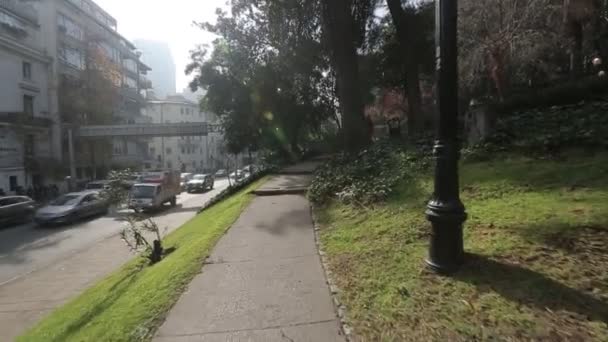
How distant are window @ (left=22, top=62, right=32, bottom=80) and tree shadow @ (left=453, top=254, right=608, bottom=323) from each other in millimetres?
39935

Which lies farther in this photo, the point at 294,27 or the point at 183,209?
the point at 183,209

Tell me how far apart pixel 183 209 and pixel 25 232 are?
768 centimetres

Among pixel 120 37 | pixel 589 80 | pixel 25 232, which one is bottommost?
pixel 25 232

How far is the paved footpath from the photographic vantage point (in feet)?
10.5

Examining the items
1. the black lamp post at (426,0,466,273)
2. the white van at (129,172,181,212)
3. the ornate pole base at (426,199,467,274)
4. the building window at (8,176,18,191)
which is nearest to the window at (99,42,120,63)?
the building window at (8,176,18,191)

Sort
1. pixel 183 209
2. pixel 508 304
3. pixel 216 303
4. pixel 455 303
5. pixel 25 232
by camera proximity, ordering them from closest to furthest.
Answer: pixel 508 304 → pixel 455 303 → pixel 216 303 → pixel 25 232 → pixel 183 209

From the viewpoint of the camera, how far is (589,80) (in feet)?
34.2

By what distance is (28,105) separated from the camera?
3353cm

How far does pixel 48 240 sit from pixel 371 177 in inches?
509

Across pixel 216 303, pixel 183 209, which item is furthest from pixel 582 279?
pixel 183 209

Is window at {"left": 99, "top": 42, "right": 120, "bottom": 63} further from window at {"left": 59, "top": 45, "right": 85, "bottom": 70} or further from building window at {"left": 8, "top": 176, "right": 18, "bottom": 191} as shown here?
building window at {"left": 8, "top": 176, "right": 18, "bottom": 191}

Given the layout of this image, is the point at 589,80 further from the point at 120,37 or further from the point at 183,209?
the point at 120,37

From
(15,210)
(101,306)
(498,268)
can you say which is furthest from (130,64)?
(498,268)

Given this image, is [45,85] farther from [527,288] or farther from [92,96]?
[527,288]
